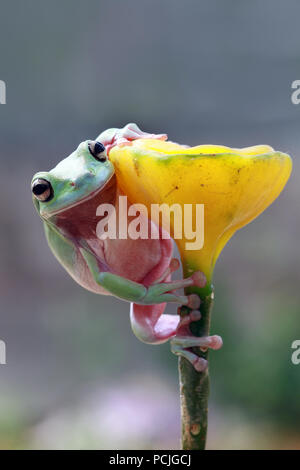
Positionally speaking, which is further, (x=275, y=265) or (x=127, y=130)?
(x=275, y=265)

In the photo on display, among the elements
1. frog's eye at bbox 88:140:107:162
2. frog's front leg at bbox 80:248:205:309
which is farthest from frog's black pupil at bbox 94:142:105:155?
frog's front leg at bbox 80:248:205:309

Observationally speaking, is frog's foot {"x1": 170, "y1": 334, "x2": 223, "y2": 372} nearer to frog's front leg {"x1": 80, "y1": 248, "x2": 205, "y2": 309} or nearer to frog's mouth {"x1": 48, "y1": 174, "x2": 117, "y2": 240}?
frog's front leg {"x1": 80, "y1": 248, "x2": 205, "y2": 309}

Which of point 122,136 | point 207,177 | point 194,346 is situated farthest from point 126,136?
point 194,346

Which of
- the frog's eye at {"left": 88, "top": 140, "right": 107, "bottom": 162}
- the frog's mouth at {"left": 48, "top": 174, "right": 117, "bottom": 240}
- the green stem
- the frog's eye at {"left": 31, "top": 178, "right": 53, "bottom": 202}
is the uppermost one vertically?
the frog's eye at {"left": 88, "top": 140, "right": 107, "bottom": 162}

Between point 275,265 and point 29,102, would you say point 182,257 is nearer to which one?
point 275,265

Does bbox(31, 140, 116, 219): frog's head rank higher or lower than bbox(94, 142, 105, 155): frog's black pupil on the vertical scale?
lower
